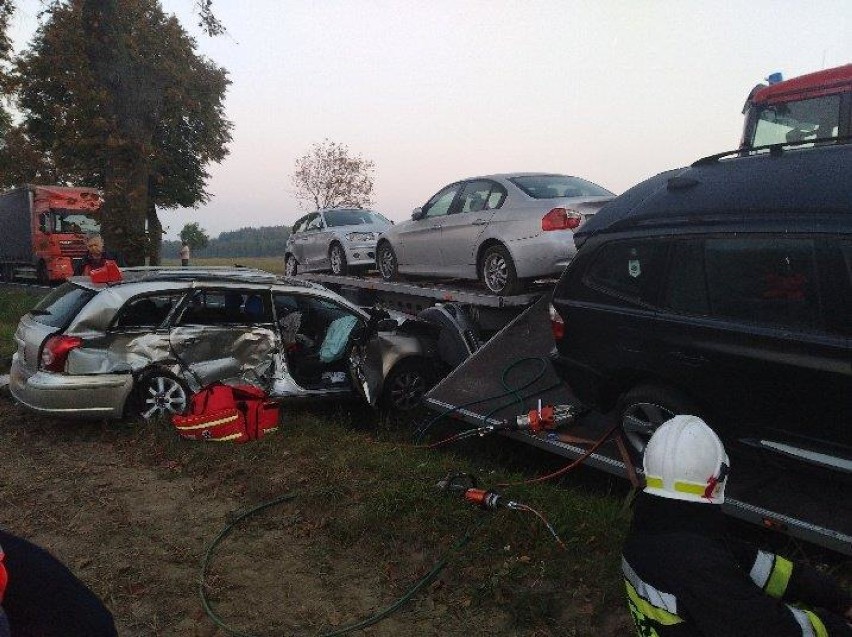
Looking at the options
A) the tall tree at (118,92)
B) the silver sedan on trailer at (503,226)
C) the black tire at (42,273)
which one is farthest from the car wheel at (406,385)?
the black tire at (42,273)

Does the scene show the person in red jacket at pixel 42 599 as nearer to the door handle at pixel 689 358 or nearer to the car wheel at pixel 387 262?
the door handle at pixel 689 358

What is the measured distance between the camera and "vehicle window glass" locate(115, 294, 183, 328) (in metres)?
6.40

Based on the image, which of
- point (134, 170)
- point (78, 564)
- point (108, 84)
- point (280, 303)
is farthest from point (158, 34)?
point (78, 564)

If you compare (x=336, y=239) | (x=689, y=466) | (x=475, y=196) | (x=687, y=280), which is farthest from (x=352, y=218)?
(x=689, y=466)

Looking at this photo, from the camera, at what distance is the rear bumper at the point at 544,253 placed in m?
7.52

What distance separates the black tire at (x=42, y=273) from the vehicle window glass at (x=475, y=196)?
1835cm

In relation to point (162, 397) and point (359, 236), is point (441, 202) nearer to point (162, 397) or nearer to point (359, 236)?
point (359, 236)

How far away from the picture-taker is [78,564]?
14.0 ft

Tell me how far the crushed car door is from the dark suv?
3.28 metres

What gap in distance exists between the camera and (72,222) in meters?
22.2

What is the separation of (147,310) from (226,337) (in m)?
0.78

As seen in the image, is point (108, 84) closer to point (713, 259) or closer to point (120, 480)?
point (120, 480)

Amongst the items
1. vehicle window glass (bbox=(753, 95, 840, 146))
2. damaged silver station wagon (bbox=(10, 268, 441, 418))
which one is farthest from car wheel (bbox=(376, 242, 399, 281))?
vehicle window glass (bbox=(753, 95, 840, 146))

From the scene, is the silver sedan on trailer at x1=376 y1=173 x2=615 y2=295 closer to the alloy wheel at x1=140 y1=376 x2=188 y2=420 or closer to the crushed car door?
the crushed car door
